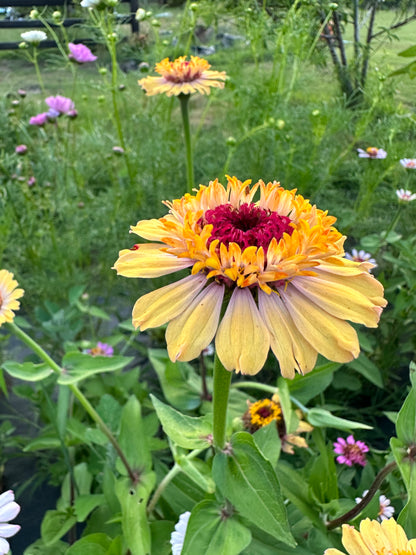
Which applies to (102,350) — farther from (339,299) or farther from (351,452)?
(339,299)

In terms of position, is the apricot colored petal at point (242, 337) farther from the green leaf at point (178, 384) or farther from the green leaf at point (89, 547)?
the green leaf at point (178, 384)

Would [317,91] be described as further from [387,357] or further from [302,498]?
[302,498]

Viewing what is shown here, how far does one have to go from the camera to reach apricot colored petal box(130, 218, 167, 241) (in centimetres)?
42

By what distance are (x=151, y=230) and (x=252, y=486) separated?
242 millimetres

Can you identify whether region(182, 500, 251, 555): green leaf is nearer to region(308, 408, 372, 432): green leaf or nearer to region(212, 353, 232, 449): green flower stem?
region(212, 353, 232, 449): green flower stem

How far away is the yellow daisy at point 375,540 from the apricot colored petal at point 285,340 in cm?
12

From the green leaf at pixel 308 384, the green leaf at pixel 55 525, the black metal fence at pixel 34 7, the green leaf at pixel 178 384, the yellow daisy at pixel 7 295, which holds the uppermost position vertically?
the black metal fence at pixel 34 7

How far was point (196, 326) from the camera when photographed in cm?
37

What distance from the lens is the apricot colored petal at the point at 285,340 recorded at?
351mm

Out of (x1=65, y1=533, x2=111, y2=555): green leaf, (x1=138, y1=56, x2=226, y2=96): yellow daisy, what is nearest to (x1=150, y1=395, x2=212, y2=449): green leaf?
(x1=65, y1=533, x2=111, y2=555): green leaf

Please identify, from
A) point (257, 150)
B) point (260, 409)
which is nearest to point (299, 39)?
point (257, 150)

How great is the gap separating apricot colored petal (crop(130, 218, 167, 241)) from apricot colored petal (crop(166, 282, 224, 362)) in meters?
0.07

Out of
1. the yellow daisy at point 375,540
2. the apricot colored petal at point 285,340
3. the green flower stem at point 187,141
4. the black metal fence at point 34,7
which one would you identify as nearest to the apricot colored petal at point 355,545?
the yellow daisy at point 375,540

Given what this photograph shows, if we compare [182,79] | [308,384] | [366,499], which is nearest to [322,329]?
[366,499]
